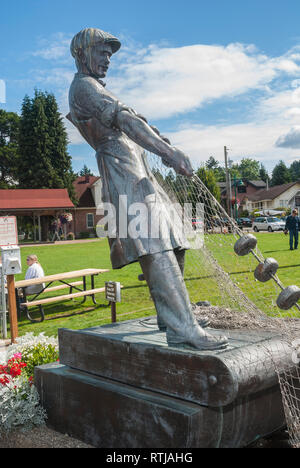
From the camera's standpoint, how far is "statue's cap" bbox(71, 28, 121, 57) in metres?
3.26

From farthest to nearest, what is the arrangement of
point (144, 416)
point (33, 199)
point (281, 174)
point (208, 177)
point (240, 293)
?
point (281, 174)
point (33, 199)
point (208, 177)
point (240, 293)
point (144, 416)

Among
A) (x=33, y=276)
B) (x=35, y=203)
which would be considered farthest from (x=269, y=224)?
(x=33, y=276)

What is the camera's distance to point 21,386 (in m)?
3.91

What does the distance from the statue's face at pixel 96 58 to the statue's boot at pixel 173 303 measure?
149 centimetres

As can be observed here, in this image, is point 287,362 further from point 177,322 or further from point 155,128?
point 155,128

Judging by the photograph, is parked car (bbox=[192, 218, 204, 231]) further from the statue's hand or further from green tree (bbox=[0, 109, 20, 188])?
green tree (bbox=[0, 109, 20, 188])

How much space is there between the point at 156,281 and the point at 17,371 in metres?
1.96

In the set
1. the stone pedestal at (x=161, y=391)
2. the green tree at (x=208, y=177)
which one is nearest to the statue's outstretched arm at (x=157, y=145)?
the stone pedestal at (x=161, y=391)

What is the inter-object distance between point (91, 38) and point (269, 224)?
120ft

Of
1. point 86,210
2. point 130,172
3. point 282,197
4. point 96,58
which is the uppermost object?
point 282,197

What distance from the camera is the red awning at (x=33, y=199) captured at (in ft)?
128

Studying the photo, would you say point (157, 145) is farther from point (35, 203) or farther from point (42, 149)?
point (42, 149)
